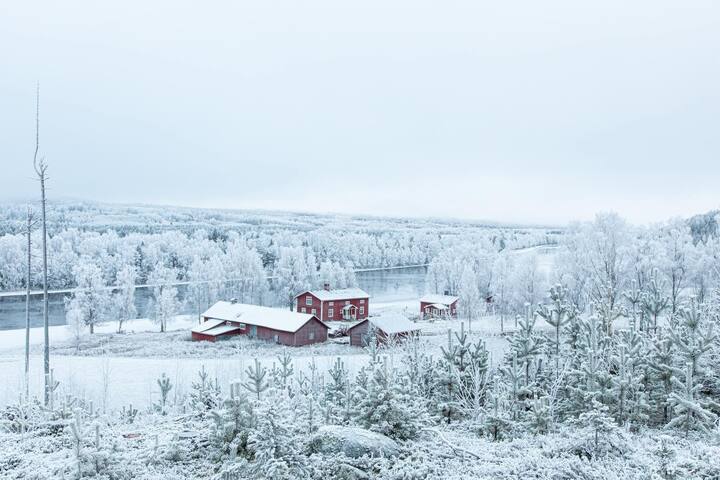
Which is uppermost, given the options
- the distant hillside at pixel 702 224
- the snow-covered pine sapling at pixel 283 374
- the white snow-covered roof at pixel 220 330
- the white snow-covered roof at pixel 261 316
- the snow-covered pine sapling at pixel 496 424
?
the distant hillside at pixel 702 224

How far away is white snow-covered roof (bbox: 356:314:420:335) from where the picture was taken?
38.5 metres

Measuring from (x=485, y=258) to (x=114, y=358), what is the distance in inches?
2184

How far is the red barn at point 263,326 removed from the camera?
41.2 metres

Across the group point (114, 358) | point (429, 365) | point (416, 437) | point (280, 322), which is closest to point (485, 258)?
point (280, 322)

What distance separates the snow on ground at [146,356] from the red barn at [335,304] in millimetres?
2735

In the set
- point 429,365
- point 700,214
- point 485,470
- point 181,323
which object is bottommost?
point 181,323

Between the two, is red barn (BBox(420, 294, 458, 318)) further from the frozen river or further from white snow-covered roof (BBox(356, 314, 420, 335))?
white snow-covered roof (BBox(356, 314, 420, 335))

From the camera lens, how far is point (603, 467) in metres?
7.64

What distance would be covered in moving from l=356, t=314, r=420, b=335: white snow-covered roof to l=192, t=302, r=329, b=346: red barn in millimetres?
5339

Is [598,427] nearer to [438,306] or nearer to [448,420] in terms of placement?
[448,420]

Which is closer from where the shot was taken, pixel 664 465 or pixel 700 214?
pixel 664 465

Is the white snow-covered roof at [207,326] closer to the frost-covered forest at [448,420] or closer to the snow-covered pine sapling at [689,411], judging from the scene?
the frost-covered forest at [448,420]

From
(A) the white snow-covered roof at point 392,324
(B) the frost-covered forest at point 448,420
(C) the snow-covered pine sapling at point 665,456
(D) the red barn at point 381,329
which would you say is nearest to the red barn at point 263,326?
(D) the red barn at point 381,329

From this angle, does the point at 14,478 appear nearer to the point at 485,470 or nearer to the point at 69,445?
the point at 69,445
